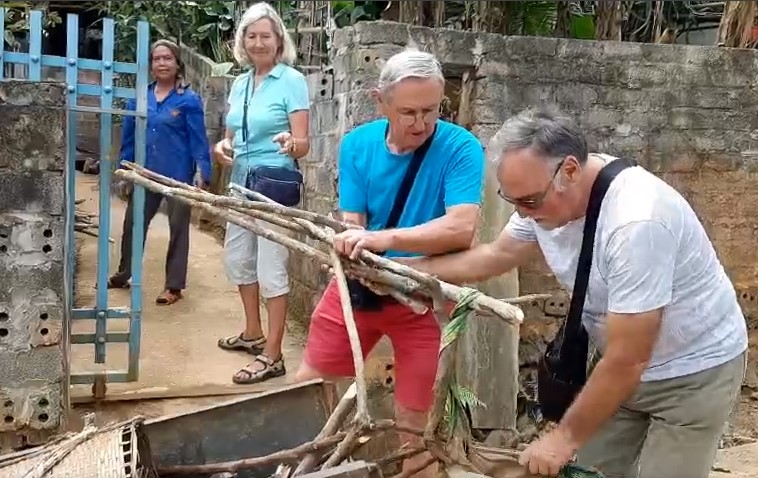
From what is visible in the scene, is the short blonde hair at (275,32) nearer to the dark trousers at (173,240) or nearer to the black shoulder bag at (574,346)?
the dark trousers at (173,240)

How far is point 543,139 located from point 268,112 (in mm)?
2290

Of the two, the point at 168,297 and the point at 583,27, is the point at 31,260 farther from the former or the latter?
the point at 583,27

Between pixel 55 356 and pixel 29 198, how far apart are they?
2.06ft

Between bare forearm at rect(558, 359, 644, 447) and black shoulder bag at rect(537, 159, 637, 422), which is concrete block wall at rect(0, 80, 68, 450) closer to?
black shoulder bag at rect(537, 159, 637, 422)

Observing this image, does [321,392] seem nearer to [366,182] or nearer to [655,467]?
[366,182]

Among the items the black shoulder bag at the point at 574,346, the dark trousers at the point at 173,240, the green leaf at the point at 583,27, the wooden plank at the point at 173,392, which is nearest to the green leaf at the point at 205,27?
the green leaf at the point at 583,27

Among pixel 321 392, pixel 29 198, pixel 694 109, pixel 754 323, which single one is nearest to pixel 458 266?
pixel 321 392

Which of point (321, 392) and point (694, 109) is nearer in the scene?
point (321, 392)

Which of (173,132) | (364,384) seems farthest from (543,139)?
(173,132)

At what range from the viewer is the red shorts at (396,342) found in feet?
9.88

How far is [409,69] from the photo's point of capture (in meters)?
2.79

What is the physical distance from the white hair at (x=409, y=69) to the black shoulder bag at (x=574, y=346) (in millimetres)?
668

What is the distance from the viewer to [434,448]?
7.52 feet

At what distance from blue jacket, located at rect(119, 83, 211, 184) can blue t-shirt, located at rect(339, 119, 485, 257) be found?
2530mm
